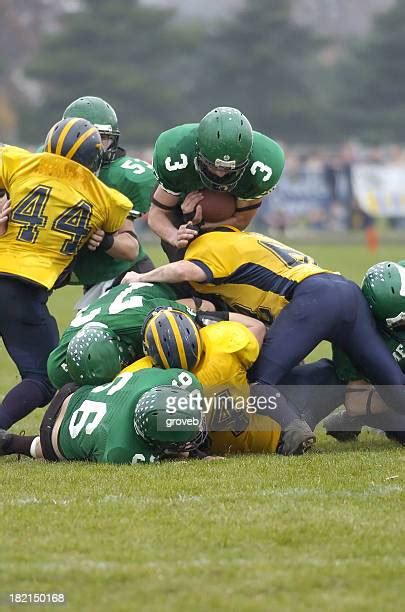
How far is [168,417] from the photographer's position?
514cm

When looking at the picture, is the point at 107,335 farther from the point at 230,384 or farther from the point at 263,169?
the point at 263,169

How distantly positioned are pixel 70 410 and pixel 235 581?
1993 mm

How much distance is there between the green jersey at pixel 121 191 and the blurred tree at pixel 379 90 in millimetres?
30595

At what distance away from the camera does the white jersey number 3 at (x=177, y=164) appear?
6504 millimetres

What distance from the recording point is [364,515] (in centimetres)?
444

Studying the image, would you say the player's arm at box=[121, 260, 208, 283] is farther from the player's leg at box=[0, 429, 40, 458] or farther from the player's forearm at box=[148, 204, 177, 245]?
the player's leg at box=[0, 429, 40, 458]

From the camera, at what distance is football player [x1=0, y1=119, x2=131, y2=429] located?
242 inches

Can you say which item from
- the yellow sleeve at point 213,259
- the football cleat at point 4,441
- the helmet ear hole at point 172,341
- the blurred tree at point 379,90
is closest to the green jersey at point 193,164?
the yellow sleeve at point 213,259

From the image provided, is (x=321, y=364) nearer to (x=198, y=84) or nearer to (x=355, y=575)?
(x=355, y=575)

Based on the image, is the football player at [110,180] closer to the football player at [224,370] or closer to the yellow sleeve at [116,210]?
the yellow sleeve at [116,210]

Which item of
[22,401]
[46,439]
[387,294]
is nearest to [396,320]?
[387,294]

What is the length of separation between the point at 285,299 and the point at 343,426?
698 millimetres

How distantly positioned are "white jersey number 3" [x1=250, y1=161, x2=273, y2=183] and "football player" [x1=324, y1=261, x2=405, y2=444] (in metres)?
0.81

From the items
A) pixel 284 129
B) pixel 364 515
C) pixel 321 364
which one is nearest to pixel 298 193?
pixel 284 129
